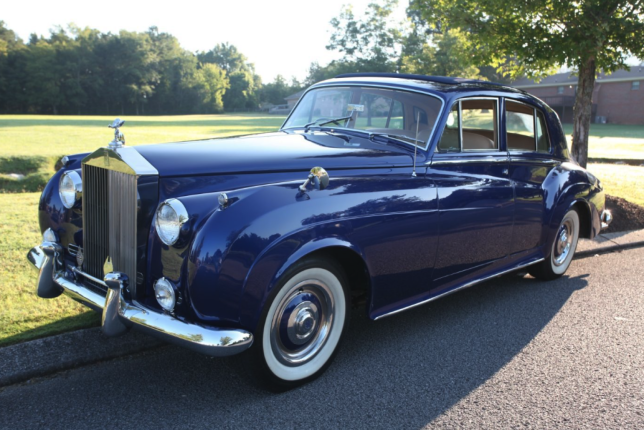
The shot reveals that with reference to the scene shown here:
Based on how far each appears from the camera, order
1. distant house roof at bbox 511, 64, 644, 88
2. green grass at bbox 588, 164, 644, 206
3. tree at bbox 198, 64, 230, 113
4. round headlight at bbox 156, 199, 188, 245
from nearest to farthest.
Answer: round headlight at bbox 156, 199, 188, 245 → green grass at bbox 588, 164, 644, 206 → distant house roof at bbox 511, 64, 644, 88 → tree at bbox 198, 64, 230, 113

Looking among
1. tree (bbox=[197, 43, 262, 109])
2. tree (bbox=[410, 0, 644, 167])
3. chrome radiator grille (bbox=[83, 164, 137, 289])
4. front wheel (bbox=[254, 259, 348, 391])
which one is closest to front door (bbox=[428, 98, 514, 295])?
front wheel (bbox=[254, 259, 348, 391])

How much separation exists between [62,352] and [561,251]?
4.38 metres

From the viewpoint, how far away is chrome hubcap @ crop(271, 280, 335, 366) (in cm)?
277

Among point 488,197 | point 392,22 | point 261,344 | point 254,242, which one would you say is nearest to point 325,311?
point 261,344

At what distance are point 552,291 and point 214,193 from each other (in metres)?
3.48

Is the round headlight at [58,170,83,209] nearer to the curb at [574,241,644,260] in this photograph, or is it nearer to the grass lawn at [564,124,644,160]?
the curb at [574,241,644,260]

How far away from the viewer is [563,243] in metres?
5.03

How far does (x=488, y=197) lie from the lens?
3.82 meters

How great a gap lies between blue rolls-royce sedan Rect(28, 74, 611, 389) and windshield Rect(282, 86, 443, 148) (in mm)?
11

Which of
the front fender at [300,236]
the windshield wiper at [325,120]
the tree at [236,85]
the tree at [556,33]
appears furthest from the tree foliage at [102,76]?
the front fender at [300,236]

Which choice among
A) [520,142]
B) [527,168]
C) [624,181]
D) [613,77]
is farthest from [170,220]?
[613,77]

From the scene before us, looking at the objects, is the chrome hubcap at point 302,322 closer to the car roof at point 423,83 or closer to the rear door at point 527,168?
the car roof at point 423,83

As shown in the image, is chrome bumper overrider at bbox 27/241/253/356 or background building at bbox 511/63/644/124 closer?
chrome bumper overrider at bbox 27/241/253/356

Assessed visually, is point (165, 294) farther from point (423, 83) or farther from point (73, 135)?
point (73, 135)
